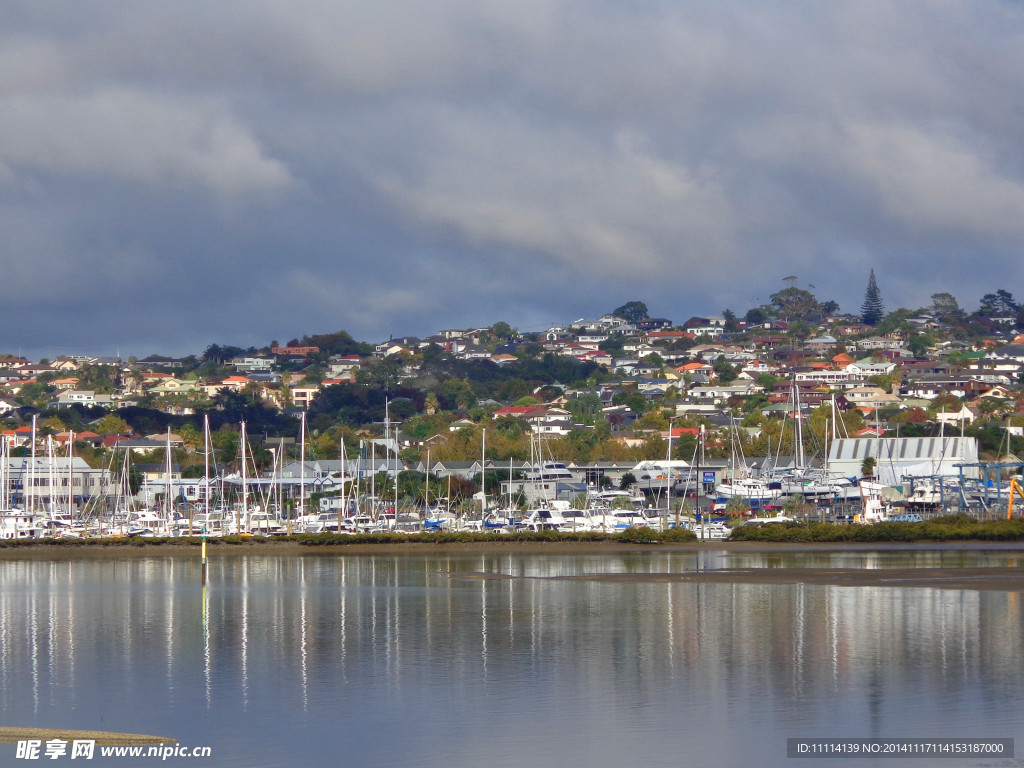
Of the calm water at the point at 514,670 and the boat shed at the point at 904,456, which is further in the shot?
the boat shed at the point at 904,456

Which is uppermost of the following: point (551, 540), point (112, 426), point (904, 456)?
point (112, 426)

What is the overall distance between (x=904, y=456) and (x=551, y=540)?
1562 inches

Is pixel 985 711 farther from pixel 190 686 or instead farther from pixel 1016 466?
pixel 1016 466

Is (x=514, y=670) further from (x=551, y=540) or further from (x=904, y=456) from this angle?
(x=904, y=456)

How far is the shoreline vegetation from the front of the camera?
201 feet

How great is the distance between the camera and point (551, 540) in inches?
2562

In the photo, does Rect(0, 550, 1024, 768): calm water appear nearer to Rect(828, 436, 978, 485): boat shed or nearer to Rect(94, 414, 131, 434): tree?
Rect(828, 436, 978, 485): boat shed

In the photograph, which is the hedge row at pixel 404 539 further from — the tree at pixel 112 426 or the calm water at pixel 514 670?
the tree at pixel 112 426

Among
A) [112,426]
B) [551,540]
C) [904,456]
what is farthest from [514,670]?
[112,426]

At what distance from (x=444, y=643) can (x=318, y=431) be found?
140257 millimetres

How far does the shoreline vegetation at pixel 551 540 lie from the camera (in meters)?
61.4

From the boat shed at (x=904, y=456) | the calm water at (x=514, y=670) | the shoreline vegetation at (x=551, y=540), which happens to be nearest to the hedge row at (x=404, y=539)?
the shoreline vegetation at (x=551, y=540)

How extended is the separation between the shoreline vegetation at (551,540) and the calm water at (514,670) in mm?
18357

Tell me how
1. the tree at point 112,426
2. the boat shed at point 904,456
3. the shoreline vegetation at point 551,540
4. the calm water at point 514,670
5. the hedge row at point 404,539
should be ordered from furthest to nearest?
the tree at point 112,426 → the boat shed at point 904,456 → the hedge row at point 404,539 → the shoreline vegetation at point 551,540 → the calm water at point 514,670
